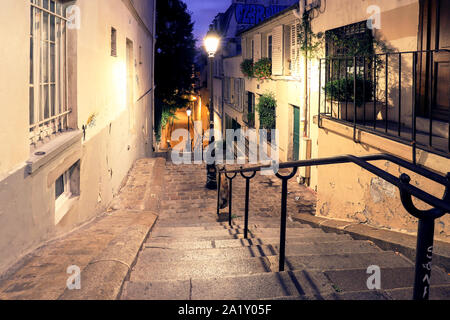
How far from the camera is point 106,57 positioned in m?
6.71

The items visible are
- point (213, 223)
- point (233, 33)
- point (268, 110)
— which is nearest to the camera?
point (213, 223)

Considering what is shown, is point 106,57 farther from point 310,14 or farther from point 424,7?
point 310,14

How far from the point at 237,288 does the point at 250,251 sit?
4.11ft

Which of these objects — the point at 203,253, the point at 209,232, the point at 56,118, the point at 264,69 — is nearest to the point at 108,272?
the point at 203,253

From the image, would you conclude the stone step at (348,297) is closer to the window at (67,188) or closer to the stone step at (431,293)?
the stone step at (431,293)

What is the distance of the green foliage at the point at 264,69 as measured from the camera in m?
14.9

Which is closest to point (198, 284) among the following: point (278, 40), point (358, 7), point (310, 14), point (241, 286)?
point (241, 286)

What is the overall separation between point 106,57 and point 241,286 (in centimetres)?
522

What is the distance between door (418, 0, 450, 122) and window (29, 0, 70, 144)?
14.4 ft

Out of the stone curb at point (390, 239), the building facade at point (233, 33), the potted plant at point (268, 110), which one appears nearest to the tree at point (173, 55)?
the building facade at point (233, 33)

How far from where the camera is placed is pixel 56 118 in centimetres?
461

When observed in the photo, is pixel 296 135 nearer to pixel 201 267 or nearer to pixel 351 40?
pixel 351 40

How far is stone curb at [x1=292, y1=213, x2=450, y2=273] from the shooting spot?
323 centimetres

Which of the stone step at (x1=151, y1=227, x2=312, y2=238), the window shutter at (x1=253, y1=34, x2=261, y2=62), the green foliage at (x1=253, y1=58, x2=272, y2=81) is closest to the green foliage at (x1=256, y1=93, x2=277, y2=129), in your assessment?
the green foliage at (x1=253, y1=58, x2=272, y2=81)
